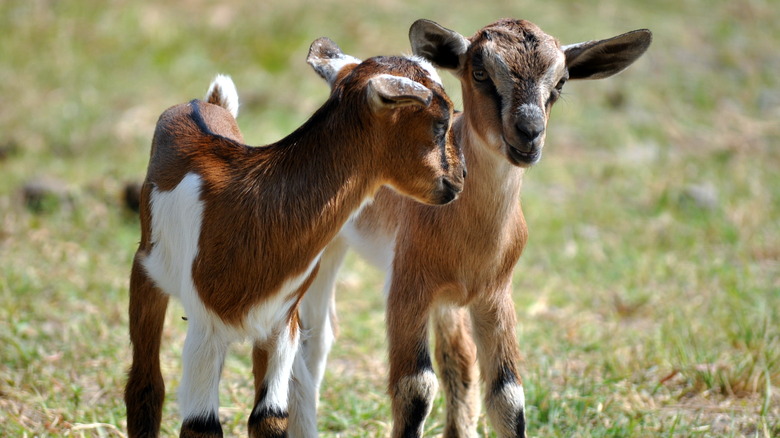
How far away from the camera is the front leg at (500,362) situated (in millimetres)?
4012

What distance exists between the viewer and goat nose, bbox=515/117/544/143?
3.54 meters

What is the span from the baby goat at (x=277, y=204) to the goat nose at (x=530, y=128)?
270 millimetres

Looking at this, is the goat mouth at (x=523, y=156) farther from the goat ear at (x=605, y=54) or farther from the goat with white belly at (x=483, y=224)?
the goat ear at (x=605, y=54)

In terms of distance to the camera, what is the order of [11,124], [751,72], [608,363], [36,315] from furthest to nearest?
[751,72] < [11,124] < [36,315] < [608,363]

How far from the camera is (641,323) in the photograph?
6.25 meters

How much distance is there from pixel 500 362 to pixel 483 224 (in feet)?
2.01

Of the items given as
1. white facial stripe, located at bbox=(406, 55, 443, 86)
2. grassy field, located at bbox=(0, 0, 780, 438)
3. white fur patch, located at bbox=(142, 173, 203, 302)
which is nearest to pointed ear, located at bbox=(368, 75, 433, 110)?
white facial stripe, located at bbox=(406, 55, 443, 86)

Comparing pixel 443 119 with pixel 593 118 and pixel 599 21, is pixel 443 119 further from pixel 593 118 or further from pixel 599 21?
pixel 599 21

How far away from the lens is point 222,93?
4266 mm

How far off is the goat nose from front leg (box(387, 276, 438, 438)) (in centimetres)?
81

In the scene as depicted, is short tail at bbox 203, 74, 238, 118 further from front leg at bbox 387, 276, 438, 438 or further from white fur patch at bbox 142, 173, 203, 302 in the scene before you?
front leg at bbox 387, 276, 438, 438

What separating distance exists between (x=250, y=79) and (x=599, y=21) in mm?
5039

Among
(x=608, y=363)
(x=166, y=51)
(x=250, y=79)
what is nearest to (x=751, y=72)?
(x=250, y=79)

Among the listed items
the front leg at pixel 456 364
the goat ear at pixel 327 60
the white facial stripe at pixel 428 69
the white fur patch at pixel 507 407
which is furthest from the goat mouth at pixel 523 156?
the front leg at pixel 456 364
